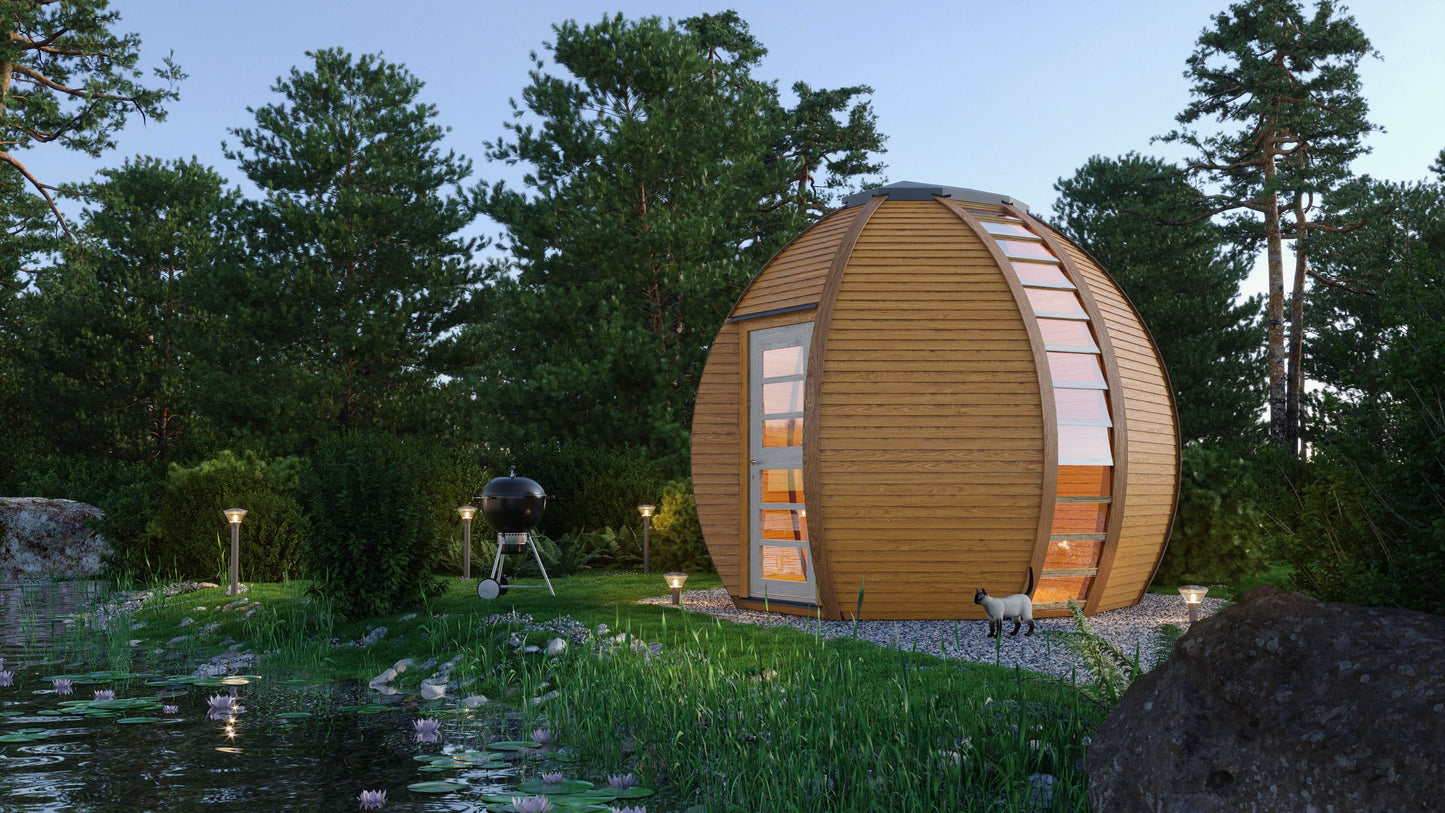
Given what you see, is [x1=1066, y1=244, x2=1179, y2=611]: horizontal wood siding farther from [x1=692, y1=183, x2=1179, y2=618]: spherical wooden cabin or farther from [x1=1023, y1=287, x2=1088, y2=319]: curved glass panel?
[x1=1023, y1=287, x2=1088, y2=319]: curved glass panel

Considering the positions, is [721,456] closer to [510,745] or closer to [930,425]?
[930,425]

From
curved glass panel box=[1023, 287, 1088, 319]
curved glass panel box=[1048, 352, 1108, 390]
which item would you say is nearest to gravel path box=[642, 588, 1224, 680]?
curved glass panel box=[1048, 352, 1108, 390]

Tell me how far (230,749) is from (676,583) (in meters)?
5.43

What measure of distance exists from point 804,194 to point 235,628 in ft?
73.9

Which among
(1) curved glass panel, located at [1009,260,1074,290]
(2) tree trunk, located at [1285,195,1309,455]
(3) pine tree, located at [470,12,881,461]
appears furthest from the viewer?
(2) tree trunk, located at [1285,195,1309,455]

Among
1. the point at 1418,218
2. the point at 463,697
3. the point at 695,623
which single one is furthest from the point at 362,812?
the point at 1418,218

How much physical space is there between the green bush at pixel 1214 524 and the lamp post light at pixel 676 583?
5763 millimetres

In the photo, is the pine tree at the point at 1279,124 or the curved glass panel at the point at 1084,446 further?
the pine tree at the point at 1279,124

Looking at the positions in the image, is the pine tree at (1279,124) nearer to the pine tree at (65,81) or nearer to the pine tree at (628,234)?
the pine tree at (628,234)

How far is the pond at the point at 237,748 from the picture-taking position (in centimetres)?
488

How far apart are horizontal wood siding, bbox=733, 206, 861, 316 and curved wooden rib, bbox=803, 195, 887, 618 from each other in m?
0.17

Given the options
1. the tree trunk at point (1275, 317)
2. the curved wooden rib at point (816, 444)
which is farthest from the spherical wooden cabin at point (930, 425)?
the tree trunk at point (1275, 317)

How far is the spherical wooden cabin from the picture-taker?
32.1 ft

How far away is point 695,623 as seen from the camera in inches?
365
